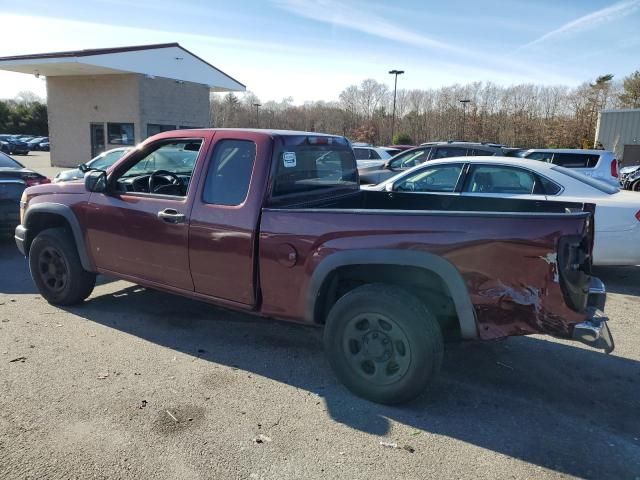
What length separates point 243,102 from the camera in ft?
237

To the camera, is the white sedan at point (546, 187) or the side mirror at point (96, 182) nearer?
the side mirror at point (96, 182)

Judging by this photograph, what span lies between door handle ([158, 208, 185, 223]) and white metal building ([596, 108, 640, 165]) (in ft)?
120

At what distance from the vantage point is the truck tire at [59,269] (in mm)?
5043

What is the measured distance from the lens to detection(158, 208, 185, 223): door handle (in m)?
4.11

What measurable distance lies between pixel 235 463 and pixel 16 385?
1.94 metres

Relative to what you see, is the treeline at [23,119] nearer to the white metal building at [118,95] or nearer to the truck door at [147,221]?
the white metal building at [118,95]

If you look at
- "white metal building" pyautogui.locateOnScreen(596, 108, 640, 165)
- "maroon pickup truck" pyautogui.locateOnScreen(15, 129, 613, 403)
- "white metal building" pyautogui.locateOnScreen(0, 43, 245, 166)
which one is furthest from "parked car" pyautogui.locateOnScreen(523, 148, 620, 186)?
"white metal building" pyautogui.locateOnScreen(596, 108, 640, 165)

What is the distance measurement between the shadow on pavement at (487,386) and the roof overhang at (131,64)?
2169 cm

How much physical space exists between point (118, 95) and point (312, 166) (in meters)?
25.3

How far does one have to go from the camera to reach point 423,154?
39.7 ft

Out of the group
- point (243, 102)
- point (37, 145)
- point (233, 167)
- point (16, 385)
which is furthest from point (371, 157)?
point (243, 102)

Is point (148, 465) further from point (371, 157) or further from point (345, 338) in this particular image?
point (371, 157)

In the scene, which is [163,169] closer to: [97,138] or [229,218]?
[229,218]

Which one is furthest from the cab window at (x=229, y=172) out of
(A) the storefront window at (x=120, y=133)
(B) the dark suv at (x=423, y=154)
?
(A) the storefront window at (x=120, y=133)
